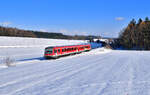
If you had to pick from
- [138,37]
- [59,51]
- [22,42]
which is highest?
[138,37]

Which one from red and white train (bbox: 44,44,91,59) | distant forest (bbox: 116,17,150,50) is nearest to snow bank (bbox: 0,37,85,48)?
red and white train (bbox: 44,44,91,59)

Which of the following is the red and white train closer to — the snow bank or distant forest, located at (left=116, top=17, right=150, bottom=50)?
the snow bank

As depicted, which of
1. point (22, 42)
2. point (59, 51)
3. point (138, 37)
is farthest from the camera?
point (138, 37)

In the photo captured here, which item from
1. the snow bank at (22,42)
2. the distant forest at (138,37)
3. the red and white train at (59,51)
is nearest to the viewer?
the red and white train at (59,51)

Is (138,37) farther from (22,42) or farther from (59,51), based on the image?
(59,51)

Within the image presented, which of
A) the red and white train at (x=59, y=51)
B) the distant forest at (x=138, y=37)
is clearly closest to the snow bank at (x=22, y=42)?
the red and white train at (x=59, y=51)

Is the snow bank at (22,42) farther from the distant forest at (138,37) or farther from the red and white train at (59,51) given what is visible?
the distant forest at (138,37)

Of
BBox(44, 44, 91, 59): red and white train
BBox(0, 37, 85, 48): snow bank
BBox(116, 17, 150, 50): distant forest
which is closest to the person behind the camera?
BBox(44, 44, 91, 59): red and white train

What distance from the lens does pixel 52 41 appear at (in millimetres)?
61875

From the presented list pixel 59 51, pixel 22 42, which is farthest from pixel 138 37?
pixel 59 51

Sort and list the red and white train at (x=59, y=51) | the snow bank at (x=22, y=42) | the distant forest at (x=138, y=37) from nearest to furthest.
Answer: the red and white train at (x=59, y=51)
the snow bank at (x=22, y=42)
the distant forest at (x=138, y=37)

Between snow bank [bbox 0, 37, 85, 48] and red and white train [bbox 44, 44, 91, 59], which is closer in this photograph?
red and white train [bbox 44, 44, 91, 59]

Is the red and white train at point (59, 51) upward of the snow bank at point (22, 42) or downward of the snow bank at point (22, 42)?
downward

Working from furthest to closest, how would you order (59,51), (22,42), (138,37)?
(138,37)
(22,42)
(59,51)
